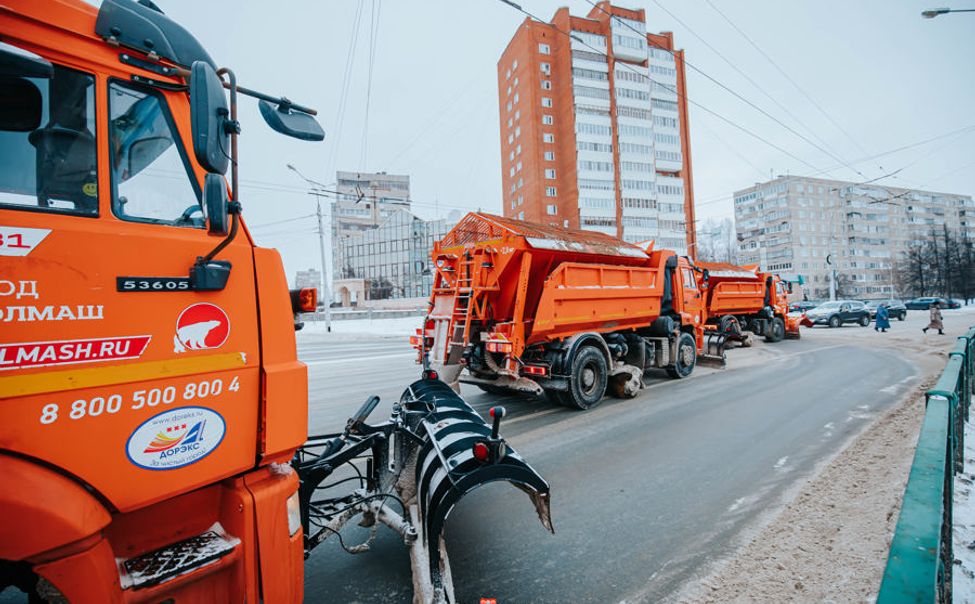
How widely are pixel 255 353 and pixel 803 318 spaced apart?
76.5 ft

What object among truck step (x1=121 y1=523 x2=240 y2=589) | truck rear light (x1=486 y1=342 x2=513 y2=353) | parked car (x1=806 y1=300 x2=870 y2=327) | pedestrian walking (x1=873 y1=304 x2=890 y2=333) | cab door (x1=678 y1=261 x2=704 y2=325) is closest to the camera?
truck step (x1=121 y1=523 x2=240 y2=589)

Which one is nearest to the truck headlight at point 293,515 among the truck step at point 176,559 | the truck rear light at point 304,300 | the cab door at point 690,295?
the truck step at point 176,559

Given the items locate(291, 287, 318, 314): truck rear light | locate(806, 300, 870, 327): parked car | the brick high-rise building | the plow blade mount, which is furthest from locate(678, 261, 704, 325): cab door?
the brick high-rise building

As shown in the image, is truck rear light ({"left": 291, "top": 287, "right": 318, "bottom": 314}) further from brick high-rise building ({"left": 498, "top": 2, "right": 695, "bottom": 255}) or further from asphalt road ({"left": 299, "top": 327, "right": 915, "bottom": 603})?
brick high-rise building ({"left": 498, "top": 2, "right": 695, "bottom": 255})

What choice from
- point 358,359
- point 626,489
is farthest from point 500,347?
point 358,359

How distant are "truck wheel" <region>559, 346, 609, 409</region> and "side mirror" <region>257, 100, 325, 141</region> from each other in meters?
5.10

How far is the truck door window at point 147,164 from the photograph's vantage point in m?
1.76

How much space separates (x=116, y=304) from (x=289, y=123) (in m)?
1.20

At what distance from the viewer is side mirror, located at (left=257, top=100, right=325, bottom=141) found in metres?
2.22

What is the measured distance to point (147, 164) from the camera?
6.10 ft

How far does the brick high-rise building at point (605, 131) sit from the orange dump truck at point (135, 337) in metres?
57.4

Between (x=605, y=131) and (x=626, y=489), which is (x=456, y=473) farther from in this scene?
(x=605, y=131)

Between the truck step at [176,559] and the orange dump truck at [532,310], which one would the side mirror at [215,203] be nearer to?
the truck step at [176,559]

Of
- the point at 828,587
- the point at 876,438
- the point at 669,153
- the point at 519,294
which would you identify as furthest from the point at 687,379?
the point at 669,153
